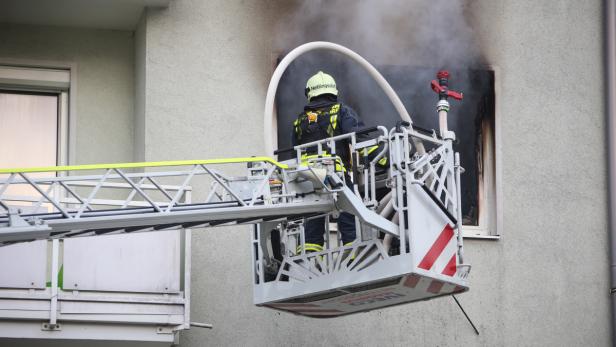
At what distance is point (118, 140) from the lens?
17.5 metres

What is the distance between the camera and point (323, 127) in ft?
47.8

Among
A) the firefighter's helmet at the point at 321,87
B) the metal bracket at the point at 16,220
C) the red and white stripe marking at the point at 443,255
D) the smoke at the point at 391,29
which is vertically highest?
the smoke at the point at 391,29

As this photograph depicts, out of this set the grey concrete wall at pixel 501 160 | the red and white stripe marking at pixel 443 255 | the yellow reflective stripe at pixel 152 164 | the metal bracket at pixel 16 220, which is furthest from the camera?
the grey concrete wall at pixel 501 160

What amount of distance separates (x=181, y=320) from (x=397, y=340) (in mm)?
3122

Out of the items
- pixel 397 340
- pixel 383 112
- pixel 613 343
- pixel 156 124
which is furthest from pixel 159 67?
pixel 613 343

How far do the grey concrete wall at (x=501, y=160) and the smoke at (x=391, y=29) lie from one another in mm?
220

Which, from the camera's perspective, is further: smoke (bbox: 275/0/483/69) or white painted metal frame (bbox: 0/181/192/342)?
smoke (bbox: 275/0/483/69)

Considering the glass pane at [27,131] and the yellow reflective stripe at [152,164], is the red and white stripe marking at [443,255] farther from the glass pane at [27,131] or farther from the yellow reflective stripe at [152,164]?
the glass pane at [27,131]

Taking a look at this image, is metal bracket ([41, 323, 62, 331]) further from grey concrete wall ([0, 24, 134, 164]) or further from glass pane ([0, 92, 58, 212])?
grey concrete wall ([0, 24, 134, 164])

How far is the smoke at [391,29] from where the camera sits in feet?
56.9

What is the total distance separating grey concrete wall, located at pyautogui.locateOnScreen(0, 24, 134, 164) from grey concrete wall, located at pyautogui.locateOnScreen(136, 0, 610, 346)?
3.77 ft

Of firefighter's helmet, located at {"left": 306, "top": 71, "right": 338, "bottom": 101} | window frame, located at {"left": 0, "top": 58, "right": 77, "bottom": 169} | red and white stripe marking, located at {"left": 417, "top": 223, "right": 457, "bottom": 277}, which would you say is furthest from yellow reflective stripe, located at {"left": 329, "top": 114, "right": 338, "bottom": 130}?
window frame, located at {"left": 0, "top": 58, "right": 77, "bottom": 169}

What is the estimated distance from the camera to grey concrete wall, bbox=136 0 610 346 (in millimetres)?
16344

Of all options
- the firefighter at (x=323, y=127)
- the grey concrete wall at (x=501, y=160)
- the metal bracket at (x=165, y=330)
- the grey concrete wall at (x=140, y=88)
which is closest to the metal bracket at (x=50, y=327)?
the metal bracket at (x=165, y=330)
